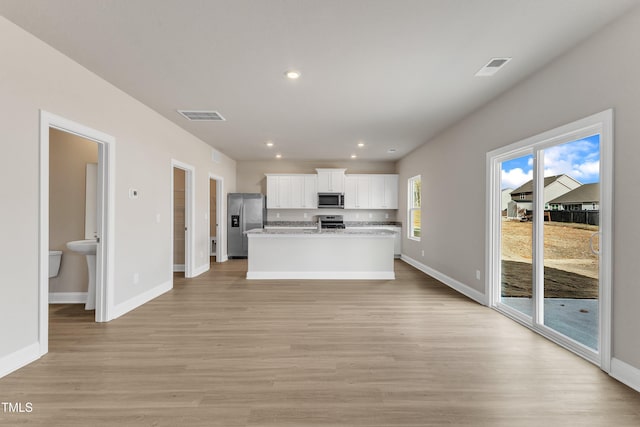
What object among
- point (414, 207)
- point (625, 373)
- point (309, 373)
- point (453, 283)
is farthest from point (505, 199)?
point (414, 207)

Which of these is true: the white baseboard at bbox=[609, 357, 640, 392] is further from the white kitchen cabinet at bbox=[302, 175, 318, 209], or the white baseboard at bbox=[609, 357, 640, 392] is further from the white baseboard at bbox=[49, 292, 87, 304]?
the white kitchen cabinet at bbox=[302, 175, 318, 209]

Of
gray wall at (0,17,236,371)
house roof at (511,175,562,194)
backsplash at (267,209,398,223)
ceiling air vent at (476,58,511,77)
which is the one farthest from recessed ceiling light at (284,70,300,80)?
backsplash at (267,209,398,223)

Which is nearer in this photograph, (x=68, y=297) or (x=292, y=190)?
(x=68, y=297)

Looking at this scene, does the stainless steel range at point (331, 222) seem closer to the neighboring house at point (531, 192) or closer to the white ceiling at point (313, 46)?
the white ceiling at point (313, 46)

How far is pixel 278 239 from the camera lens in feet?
18.8

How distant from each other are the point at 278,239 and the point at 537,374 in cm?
428

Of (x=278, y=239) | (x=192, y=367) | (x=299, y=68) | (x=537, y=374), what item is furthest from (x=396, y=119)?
(x=192, y=367)

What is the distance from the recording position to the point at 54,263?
393 cm

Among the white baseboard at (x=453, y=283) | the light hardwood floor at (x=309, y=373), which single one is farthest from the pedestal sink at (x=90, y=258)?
the white baseboard at (x=453, y=283)

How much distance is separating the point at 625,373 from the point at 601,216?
116cm

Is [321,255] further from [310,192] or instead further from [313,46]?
[313,46]

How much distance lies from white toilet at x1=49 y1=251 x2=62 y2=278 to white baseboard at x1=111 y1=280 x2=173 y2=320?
110 cm

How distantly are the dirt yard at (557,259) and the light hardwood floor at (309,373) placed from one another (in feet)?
1.78

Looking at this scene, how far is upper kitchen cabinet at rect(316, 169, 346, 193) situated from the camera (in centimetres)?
820
